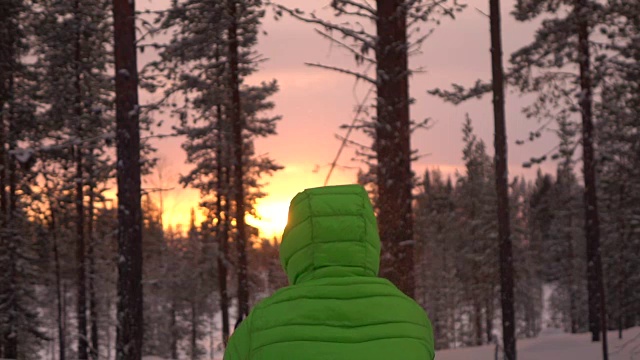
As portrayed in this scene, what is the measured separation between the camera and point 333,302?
2.35 m

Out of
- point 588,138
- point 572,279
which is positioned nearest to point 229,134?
point 588,138

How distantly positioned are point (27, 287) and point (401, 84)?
84.8 feet

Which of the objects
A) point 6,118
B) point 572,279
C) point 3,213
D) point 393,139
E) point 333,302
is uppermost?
point 6,118

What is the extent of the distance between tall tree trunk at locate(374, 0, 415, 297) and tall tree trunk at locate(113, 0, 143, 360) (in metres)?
4.19

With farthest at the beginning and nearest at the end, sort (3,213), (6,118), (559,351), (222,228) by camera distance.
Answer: (222,228) < (3,213) < (6,118) < (559,351)

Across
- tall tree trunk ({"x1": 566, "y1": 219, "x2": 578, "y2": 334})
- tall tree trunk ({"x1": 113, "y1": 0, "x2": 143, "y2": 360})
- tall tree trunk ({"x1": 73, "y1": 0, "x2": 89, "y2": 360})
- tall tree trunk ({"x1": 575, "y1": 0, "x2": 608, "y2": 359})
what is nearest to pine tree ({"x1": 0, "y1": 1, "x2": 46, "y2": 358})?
tall tree trunk ({"x1": 73, "y1": 0, "x2": 89, "y2": 360})

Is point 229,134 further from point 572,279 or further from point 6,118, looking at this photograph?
point 572,279

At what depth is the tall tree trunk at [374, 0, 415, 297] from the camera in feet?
28.4

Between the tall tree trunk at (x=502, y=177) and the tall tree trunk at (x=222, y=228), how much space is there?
43.3 feet

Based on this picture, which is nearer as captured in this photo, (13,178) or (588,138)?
(588,138)

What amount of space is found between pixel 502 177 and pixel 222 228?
17591 millimetres

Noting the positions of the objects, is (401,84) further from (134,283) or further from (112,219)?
(112,219)

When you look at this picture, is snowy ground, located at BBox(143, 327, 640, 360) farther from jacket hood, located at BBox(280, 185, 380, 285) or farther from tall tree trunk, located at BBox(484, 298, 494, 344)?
tall tree trunk, located at BBox(484, 298, 494, 344)

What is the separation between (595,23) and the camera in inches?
897
